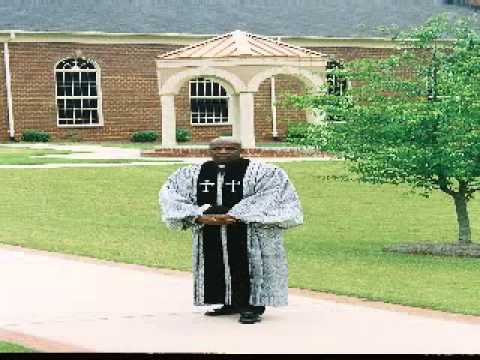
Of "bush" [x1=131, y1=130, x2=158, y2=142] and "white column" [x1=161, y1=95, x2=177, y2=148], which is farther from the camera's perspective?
"bush" [x1=131, y1=130, x2=158, y2=142]

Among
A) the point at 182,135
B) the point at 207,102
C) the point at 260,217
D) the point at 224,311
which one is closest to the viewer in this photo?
the point at 260,217

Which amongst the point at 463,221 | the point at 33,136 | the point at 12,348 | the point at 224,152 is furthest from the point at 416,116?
the point at 33,136

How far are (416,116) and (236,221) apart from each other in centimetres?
622

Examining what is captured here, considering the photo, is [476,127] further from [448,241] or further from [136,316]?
[136,316]

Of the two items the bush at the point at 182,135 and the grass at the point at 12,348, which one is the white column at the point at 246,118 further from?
the grass at the point at 12,348

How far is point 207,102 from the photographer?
43.3 metres

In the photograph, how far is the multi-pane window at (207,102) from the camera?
1697 inches

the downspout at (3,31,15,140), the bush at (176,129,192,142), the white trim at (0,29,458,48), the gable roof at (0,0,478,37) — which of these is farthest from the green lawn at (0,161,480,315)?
the gable roof at (0,0,478,37)

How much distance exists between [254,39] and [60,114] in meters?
9.38

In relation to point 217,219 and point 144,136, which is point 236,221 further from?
point 144,136

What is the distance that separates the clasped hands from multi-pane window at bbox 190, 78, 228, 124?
108 feet

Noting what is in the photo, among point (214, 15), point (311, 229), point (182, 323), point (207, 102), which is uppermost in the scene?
point (214, 15)

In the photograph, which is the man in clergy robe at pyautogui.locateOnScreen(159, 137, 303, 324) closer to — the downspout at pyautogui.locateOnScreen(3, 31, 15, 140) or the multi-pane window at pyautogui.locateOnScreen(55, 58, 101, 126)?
the downspout at pyautogui.locateOnScreen(3, 31, 15, 140)

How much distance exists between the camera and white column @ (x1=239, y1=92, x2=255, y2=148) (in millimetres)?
33000
